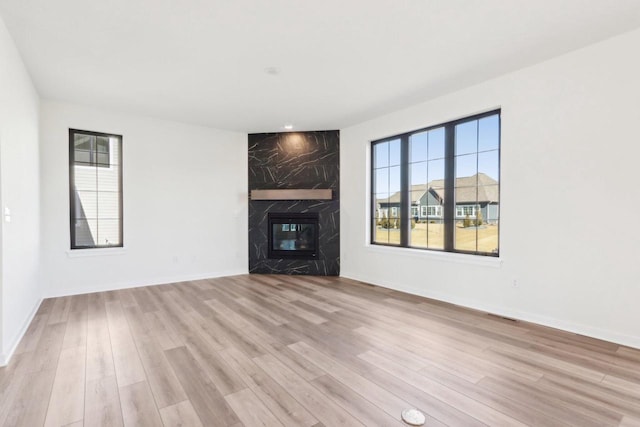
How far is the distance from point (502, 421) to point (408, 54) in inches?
119

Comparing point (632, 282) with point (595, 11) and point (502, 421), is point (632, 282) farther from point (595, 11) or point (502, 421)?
point (595, 11)

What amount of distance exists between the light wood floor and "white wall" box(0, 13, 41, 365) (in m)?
0.28

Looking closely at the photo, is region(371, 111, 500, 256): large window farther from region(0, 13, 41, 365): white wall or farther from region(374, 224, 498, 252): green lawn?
region(0, 13, 41, 365): white wall

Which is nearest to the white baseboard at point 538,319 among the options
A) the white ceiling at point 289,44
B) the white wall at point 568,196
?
the white wall at point 568,196

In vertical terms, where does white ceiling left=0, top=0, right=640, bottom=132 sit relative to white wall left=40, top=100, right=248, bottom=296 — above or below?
above

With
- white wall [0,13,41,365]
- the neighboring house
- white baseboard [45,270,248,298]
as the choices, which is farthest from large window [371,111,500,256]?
white wall [0,13,41,365]

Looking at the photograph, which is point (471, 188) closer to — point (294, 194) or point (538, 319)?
point (538, 319)

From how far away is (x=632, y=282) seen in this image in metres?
2.78

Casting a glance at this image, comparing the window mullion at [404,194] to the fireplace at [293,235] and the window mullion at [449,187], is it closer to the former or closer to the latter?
the window mullion at [449,187]

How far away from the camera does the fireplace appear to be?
598 centimetres

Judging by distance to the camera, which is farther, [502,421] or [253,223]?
[253,223]

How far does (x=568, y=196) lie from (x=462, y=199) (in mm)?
1196

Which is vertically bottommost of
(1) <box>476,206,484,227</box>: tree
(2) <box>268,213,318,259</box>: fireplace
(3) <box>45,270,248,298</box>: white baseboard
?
(3) <box>45,270,248,298</box>: white baseboard

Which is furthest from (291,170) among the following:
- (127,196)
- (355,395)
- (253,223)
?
(355,395)
